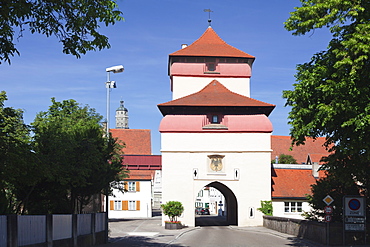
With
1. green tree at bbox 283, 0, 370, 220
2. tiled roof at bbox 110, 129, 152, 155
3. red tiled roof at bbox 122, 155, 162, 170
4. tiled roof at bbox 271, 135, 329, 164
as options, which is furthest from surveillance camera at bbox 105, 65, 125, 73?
tiled roof at bbox 271, 135, 329, 164

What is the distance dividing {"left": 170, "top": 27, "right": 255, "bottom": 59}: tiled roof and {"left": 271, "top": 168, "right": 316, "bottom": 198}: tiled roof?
37.9 ft

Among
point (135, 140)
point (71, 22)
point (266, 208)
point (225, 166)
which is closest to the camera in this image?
point (71, 22)

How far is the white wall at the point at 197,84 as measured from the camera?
171ft

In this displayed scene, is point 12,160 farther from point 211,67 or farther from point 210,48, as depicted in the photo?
point 210,48

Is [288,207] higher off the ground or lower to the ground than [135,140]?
lower

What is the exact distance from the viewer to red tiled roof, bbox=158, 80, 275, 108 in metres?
46.3

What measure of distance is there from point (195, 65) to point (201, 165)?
1095 cm

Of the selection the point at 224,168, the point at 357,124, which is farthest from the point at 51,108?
the point at 357,124

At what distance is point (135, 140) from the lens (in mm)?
76000

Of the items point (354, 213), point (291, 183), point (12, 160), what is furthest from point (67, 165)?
point (291, 183)

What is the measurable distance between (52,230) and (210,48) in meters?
37.6

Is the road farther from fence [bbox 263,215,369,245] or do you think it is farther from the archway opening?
the archway opening

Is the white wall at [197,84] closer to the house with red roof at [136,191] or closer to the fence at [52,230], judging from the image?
the house with red roof at [136,191]

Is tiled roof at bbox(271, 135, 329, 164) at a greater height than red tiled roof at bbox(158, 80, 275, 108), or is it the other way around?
red tiled roof at bbox(158, 80, 275, 108)
